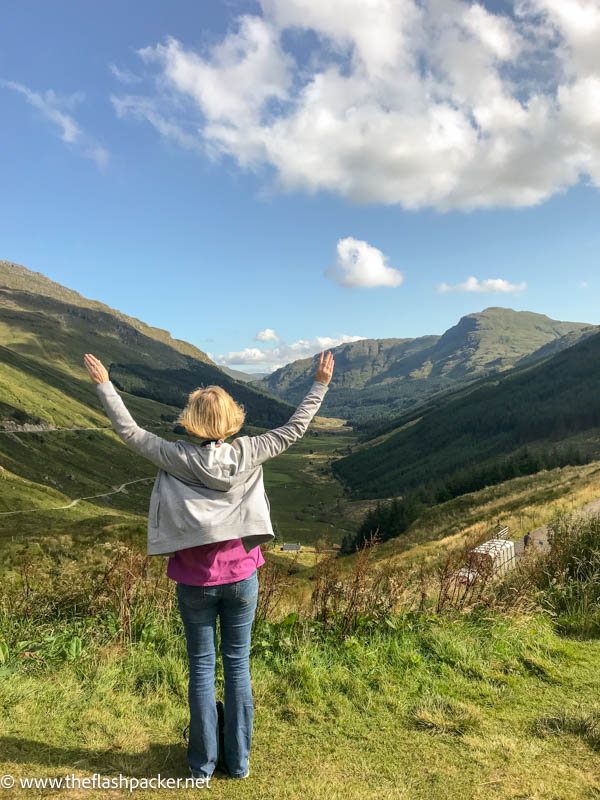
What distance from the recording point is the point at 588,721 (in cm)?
458

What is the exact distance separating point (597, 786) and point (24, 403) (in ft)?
752

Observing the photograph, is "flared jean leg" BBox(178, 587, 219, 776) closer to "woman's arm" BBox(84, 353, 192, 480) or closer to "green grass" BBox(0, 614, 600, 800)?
"green grass" BBox(0, 614, 600, 800)

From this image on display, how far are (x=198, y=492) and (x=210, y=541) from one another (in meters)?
0.43

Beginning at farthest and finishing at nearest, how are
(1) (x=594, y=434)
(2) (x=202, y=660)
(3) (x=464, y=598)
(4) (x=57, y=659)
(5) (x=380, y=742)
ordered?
(1) (x=594, y=434), (3) (x=464, y=598), (4) (x=57, y=659), (5) (x=380, y=742), (2) (x=202, y=660)

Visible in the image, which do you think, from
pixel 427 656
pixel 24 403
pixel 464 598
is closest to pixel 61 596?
pixel 427 656

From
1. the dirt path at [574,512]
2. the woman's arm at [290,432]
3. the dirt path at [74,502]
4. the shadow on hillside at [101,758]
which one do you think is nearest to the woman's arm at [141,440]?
the woman's arm at [290,432]

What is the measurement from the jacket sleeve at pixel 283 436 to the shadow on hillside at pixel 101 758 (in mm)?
2777

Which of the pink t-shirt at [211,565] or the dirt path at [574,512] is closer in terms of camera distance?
the pink t-shirt at [211,565]

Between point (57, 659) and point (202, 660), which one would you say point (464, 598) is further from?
point (57, 659)

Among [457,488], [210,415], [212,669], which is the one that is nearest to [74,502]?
[457,488]

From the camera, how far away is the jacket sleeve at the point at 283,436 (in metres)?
4.26

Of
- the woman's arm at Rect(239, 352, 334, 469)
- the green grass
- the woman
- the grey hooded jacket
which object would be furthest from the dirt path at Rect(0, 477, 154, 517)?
the woman's arm at Rect(239, 352, 334, 469)

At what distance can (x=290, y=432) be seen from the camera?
4.58m

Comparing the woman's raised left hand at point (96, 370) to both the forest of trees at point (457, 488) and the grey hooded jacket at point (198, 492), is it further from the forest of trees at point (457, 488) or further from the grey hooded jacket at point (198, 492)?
the forest of trees at point (457, 488)
